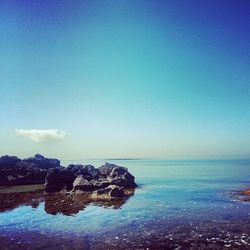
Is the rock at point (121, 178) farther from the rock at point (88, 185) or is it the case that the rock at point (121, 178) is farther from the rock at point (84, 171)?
the rock at point (84, 171)

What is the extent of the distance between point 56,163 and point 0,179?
23.0m

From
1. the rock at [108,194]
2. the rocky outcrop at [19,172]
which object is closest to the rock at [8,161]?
the rocky outcrop at [19,172]

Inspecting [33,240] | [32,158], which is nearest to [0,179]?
[32,158]

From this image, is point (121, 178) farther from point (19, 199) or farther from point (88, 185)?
point (19, 199)

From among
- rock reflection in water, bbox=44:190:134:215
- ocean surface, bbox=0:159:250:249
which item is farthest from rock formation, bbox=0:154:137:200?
ocean surface, bbox=0:159:250:249

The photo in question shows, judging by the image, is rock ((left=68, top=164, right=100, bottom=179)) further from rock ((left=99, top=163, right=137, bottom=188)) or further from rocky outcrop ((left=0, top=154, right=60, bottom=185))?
rocky outcrop ((left=0, top=154, right=60, bottom=185))

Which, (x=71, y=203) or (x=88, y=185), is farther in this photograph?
(x=88, y=185)

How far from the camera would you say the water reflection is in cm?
3497

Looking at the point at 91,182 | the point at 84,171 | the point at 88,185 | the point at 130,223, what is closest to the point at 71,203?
the point at 88,185

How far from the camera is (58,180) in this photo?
177 feet

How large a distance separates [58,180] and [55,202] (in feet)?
46.9

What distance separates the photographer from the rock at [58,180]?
171ft

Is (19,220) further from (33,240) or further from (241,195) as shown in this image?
(241,195)

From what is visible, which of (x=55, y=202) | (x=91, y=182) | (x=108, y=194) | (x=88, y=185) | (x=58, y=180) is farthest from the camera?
(x=58, y=180)
